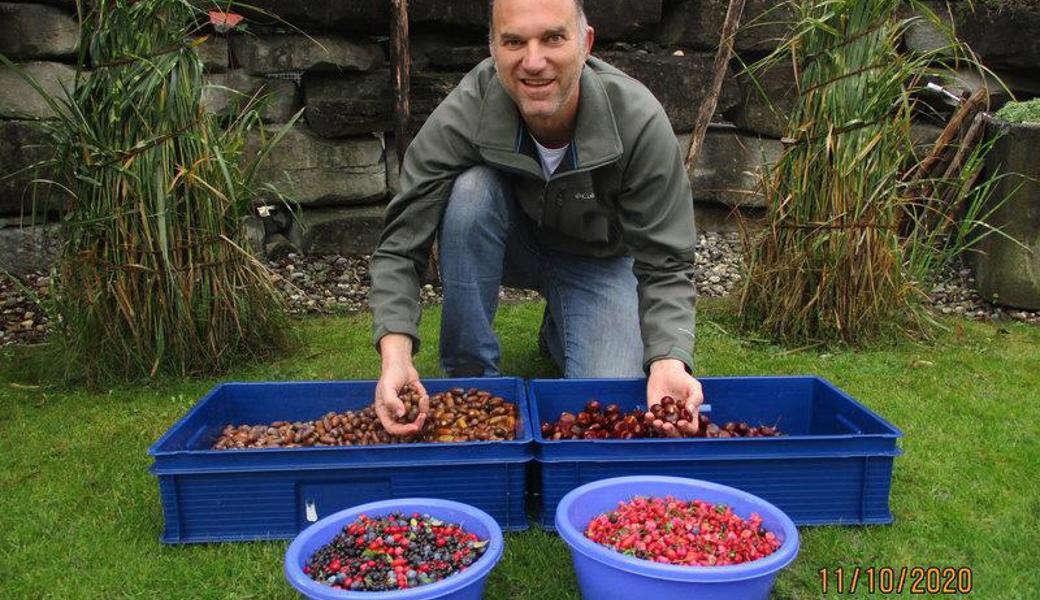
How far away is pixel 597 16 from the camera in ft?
16.0

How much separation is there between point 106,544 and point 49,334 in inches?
80.1

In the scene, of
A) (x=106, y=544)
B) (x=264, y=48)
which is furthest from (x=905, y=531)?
(x=264, y=48)

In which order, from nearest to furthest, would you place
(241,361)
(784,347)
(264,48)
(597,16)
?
(241,361) < (784,347) < (264,48) < (597,16)

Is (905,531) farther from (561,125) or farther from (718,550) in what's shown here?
(561,125)

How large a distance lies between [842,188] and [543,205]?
4.93ft

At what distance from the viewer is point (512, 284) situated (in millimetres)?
3225

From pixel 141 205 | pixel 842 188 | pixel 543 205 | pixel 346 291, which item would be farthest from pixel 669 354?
pixel 346 291

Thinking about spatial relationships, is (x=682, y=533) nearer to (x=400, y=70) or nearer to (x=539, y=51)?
(x=539, y=51)

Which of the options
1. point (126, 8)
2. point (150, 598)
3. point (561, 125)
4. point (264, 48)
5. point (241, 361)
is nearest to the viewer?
point (150, 598)

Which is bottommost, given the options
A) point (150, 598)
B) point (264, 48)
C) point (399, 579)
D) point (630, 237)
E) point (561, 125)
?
point (150, 598)

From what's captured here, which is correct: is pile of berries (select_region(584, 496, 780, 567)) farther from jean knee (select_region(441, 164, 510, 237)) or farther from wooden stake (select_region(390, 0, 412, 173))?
wooden stake (select_region(390, 0, 412, 173))

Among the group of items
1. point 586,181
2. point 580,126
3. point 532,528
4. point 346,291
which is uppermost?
point 580,126

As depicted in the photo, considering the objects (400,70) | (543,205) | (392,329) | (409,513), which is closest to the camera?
(409,513)

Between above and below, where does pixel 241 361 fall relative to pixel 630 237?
→ below
